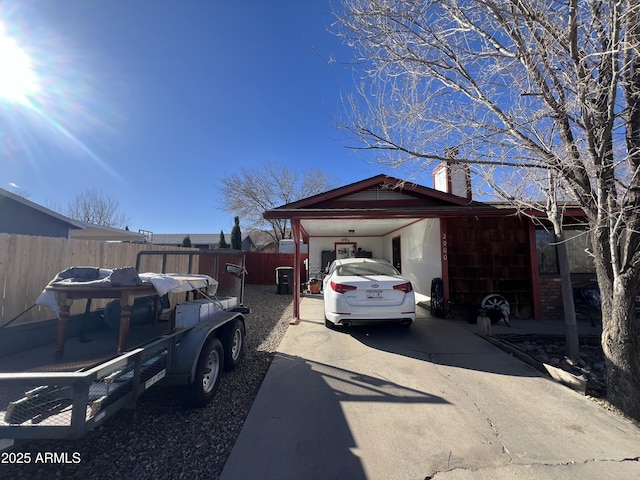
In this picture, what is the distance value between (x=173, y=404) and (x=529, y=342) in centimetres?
623

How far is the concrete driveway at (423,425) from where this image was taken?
2354 millimetres

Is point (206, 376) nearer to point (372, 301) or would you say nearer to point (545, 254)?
point (372, 301)

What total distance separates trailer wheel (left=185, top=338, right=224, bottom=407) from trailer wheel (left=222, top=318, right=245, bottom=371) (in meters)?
0.33

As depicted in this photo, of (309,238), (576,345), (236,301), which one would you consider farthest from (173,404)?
(309,238)

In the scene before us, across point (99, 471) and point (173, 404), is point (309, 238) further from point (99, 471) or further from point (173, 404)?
point (99, 471)

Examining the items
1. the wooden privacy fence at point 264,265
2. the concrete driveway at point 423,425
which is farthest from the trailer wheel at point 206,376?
the wooden privacy fence at point 264,265

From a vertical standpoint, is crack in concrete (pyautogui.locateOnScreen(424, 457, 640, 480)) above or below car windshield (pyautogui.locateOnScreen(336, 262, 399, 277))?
below

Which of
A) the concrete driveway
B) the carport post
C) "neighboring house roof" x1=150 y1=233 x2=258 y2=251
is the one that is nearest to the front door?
the carport post

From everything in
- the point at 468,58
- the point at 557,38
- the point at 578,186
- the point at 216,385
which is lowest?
the point at 216,385

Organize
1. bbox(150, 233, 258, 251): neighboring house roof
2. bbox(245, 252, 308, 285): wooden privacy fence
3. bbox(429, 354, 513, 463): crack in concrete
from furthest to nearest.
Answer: bbox(150, 233, 258, 251): neighboring house roof, bbox(245, 252, 308, 285): wooden privacy fence, bbox(429, 354, 513, 463): crack in concrete

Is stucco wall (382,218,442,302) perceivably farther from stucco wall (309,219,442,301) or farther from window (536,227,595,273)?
window (536,227,595,273)

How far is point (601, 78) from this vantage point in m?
3.60

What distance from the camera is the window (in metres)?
7.93

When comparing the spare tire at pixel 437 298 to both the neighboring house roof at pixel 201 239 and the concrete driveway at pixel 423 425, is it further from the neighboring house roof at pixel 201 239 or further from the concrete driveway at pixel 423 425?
the neighboring house roof at pixel 201 239
